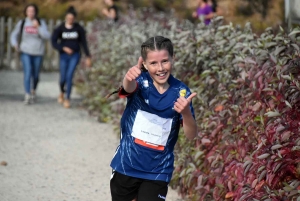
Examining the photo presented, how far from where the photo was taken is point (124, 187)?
4402mm

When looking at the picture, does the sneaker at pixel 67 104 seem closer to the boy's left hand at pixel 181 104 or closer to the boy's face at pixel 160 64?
the boy's face at pixel 160 64

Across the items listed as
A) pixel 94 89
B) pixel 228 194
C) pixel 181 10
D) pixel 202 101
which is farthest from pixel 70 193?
pixel 181 10

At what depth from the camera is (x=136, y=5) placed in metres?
24.6

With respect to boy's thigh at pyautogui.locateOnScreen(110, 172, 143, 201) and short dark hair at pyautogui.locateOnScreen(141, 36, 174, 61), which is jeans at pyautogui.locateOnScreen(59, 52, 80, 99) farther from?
short dark hair at pyautogui.locateOnScreen(141, 36, 174, 61)

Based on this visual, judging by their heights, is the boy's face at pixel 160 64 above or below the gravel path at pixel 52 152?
above

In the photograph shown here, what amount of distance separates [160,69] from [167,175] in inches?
26.8

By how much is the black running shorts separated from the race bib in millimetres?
235

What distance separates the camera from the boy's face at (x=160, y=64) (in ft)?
13.7

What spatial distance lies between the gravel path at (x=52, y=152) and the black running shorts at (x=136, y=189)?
2.00m

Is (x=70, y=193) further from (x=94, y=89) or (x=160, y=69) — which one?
(x=94, y=89)

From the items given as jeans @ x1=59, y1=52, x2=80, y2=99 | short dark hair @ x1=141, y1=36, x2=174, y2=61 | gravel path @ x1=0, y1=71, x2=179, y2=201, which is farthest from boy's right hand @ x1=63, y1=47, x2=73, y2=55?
short dark hair @ x1=141, y1=36, x2=174, y2=61

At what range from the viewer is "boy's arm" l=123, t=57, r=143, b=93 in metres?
3.99

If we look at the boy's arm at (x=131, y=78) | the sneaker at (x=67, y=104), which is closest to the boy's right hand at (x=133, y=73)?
the boy's arm at (x=131, y=78)

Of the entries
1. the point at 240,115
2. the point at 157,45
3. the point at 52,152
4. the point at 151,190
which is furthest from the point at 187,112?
the point at 52,152
